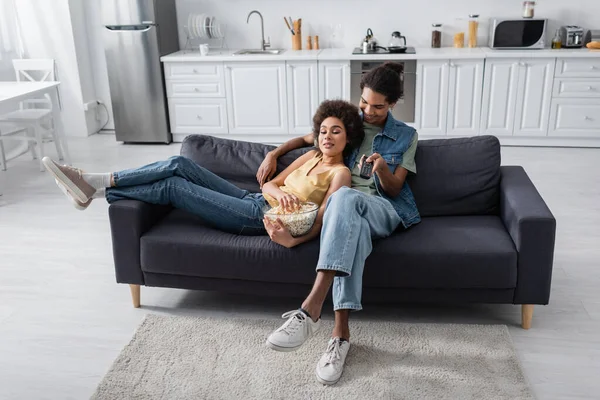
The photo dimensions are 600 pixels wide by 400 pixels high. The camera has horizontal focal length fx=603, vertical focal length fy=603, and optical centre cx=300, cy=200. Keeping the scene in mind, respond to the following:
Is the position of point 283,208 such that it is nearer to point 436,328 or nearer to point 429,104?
point 436,328

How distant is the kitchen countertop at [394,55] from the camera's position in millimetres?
4812

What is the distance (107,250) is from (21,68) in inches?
90.6

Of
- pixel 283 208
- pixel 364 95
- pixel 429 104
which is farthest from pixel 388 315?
pixel 429 104

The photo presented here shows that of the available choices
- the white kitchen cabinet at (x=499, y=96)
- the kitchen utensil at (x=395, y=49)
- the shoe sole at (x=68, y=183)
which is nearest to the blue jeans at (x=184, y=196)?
the shoe sole at (x=68, y=183)

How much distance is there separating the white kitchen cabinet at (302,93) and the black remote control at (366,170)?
2.68 meters

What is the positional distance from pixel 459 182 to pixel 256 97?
2.88m

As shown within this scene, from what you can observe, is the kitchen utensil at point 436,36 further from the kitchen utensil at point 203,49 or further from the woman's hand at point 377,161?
the woman's hand at point 377,161

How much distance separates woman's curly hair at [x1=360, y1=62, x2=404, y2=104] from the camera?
8.24ft

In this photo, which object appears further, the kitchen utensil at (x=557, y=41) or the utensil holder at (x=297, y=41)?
the utensil holder at (x=297, y=41)

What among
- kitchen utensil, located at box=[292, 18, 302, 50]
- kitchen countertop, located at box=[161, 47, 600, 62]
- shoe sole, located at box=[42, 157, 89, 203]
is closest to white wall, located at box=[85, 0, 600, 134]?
kitchen utensil, located at box=[292, 18, 302, 50]

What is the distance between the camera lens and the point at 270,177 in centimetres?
275

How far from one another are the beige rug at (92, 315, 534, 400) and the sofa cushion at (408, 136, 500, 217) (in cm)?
54

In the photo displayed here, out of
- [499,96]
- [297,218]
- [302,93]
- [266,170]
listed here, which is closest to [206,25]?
[302,93]

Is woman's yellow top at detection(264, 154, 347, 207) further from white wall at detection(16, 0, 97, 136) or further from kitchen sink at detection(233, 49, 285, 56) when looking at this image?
white wall at detection(16, 0, 97, 136)
